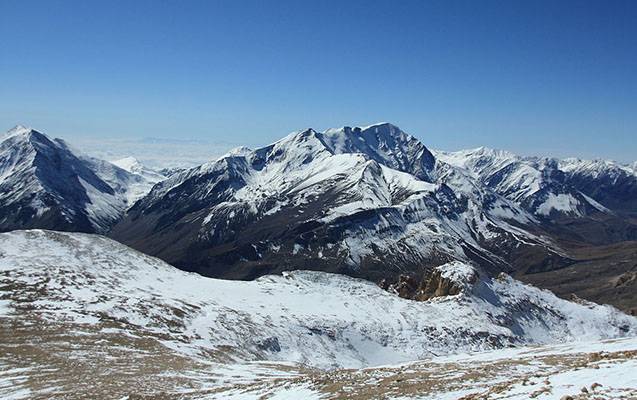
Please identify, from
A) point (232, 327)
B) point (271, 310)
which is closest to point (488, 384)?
point (232, 327)

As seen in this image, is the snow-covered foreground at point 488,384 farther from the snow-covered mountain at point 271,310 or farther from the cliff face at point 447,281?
the cliff face at point 447,281

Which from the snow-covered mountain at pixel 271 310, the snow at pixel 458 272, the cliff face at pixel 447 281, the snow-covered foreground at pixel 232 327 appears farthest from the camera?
the snow at pixel 458 272

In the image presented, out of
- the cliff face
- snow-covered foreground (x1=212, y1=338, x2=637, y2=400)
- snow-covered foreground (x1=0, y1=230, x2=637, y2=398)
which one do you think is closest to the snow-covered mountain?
snow-covered foreground (x1=0, y1=230, x2=637, y2=398)

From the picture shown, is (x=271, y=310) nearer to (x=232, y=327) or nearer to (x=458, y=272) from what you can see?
(x=232, y=327)

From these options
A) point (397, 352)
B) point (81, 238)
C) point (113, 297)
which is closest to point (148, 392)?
point (113, 297)

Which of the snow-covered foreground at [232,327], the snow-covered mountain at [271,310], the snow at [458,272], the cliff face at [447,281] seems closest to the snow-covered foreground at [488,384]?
the snow-covered foreground at [232,327]

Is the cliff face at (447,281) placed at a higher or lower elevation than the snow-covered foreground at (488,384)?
lower

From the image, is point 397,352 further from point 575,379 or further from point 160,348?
point 575,379
